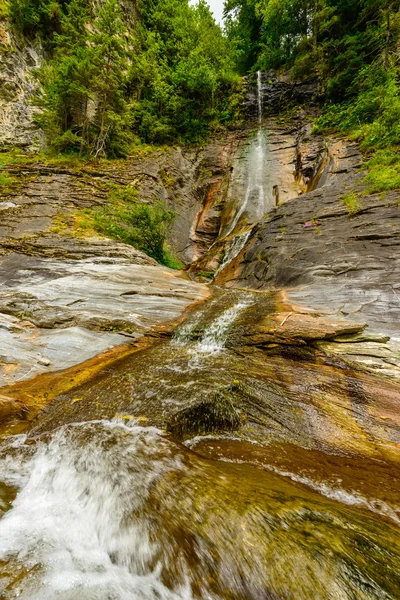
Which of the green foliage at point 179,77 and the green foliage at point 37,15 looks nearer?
the green foliage at point 37,15

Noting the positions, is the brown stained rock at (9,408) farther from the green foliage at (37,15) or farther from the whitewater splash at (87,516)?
the green foliage at (37,15)

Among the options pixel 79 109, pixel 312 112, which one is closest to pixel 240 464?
pixel 79 109

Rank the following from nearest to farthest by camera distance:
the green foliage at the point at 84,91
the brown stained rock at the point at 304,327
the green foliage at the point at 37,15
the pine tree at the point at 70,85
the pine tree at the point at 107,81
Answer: the brown stained rock at the point at 304,327
the pine tree at the point at 70,85
the green foliage at the point at 84,91
the pine tree at the point at 107,81
the green foliage at the point at 37,15

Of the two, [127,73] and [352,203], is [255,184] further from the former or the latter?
[127,73]

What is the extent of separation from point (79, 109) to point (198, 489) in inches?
821

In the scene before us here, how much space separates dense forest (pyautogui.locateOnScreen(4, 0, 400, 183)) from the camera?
49.6 ft

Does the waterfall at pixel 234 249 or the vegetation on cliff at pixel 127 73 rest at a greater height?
the vegetation on cliff at pixel 127 73

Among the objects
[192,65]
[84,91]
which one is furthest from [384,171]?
[192,65]

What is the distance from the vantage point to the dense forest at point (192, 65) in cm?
1513

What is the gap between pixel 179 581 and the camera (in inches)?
70.4

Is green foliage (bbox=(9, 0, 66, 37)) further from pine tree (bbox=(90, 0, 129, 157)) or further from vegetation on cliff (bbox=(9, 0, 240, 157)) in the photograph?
pine tree (bbox=(90, 0, 129, 157))

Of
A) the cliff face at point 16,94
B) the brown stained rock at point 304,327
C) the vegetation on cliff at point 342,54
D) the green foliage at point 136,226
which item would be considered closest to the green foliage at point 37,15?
the cliff face at point 16,94

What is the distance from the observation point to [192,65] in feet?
70.5

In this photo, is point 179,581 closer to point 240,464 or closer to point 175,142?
point 240,464
